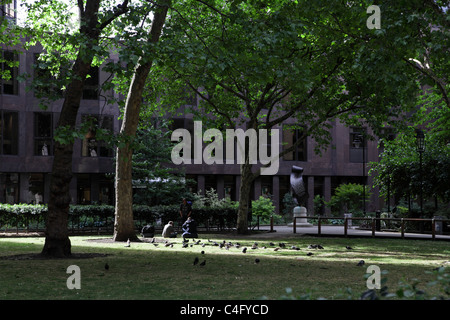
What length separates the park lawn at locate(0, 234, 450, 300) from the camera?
9383 millimetres

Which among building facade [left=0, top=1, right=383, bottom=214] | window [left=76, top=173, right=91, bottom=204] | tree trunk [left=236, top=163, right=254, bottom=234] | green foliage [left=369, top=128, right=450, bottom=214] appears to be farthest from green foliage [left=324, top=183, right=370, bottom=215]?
window [left=76, top=173, right=91, bottom=204]

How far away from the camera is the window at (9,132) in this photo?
40156mm

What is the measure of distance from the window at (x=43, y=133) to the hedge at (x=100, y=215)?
12448mm

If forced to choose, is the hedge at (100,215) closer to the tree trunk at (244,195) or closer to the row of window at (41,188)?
the tree trunk at (244,195)

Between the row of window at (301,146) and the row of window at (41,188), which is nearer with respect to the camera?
the row of window at (41,188)

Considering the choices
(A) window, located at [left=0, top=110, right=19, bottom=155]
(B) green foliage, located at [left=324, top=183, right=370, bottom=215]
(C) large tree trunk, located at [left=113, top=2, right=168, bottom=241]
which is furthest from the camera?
(B) green foliage, located at [left=324, top=183, right=370, bottom=215]

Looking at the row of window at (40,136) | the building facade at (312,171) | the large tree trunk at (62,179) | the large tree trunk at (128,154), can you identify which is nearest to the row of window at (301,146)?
the building facade at (312,171)

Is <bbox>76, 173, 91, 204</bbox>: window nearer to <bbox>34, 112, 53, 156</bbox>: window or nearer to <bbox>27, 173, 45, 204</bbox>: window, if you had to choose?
<bbox>27, 173, 45, 204</bbox>: window

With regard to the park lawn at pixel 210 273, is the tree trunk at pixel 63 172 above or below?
above

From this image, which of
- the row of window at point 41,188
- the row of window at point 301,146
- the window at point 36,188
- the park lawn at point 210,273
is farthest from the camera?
the row of window at point 301,146

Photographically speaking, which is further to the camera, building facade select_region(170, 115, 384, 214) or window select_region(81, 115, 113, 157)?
building facade select_region(170, 115, 384, 214)

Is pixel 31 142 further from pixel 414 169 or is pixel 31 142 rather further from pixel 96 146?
pixel 414 169

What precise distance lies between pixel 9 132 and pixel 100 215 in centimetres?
1428
